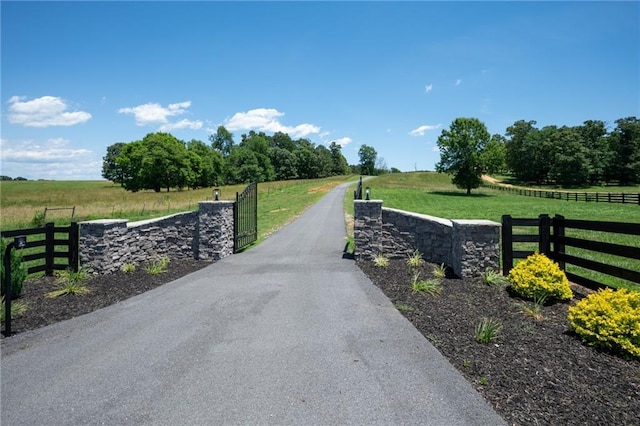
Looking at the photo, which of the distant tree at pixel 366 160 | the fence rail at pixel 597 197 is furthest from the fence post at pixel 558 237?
the distant tree at pixel 366 160

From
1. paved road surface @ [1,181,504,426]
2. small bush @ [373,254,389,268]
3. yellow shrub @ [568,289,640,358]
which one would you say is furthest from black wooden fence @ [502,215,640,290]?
paved road surface @ [1,181,504,426]

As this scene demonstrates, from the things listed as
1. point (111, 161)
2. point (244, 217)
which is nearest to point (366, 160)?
point (111, 161)

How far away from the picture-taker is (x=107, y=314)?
675cm

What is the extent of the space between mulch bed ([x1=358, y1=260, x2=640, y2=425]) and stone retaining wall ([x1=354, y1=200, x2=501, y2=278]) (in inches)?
54.9

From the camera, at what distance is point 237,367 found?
177 inches

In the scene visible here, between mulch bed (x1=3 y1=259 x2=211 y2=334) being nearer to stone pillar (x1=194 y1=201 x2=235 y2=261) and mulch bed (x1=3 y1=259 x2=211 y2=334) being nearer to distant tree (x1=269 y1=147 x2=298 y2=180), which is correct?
stone pillar (x1=194 y1=201 x2=235 y2=261)

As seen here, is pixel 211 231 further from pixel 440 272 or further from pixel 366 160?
pixel 366 160

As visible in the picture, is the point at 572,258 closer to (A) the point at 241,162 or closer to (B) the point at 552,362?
(B) the point at 552,362

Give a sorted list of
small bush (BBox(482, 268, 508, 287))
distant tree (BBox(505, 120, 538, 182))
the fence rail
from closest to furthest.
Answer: small bush (BBox(482, 268, 508, 287))
the fence rail
distant tree (BBox(505, 120, 538, 182))

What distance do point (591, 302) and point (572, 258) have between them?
100 inches

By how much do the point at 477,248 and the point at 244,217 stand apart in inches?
337

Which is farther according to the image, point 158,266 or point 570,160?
point 570,160

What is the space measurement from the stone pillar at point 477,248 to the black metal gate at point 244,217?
7777mm

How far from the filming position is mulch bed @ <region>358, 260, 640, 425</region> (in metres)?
3.48
